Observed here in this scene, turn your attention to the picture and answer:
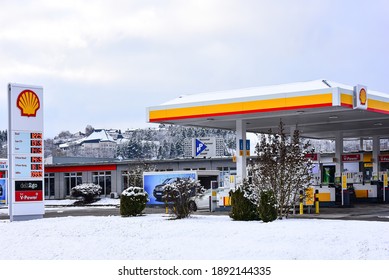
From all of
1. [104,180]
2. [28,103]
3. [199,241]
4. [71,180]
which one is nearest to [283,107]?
[28,103]

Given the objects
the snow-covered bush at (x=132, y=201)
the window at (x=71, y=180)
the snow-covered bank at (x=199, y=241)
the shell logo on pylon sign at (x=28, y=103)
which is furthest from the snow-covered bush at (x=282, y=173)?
the window at (x=71, y=180)

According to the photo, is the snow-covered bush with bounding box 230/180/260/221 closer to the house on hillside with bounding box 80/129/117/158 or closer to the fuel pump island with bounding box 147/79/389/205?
the fuel pump island with bounding box 147/79/389/205

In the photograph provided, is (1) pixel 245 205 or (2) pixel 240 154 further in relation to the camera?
(2) pixel 240 154

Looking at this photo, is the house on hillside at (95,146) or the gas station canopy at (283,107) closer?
the gas station canopy at (283,107)

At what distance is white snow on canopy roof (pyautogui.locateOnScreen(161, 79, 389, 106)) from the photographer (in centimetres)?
2567

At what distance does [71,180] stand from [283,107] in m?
37.0

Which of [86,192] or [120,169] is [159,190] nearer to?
[86,192]

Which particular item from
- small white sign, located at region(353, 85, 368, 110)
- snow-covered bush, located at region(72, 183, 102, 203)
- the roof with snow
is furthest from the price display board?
the roof with snow

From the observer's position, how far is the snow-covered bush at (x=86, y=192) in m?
49.4

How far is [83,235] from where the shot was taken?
61.3ft

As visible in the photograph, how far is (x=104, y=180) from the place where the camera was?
188ft

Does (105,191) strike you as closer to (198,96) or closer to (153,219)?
(198,96)

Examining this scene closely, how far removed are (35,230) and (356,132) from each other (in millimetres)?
23494

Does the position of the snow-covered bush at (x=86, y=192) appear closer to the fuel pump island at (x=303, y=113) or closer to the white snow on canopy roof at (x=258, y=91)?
the fuel pump island at (x=303, y=113)
